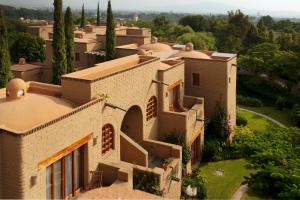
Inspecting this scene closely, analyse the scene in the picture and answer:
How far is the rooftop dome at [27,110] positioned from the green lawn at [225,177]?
13150mm

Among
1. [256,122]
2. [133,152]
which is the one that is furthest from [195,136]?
[256,122]

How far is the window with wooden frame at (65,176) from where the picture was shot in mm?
16656

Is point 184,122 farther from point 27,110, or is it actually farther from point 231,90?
point 27,110

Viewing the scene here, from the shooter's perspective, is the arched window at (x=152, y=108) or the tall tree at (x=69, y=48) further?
the tall tree at (x=69, y=48)

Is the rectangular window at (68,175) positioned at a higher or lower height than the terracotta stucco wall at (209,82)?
lower

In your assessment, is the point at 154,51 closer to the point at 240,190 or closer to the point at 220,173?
the point at 220,173

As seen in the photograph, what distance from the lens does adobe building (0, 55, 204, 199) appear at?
604 inches

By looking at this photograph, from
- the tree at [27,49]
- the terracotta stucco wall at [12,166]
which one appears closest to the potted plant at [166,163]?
the terracotta stucco wall at [12,166]

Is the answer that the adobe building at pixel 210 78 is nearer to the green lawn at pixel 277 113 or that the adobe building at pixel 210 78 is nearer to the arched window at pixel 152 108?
the arched window at pixel 152 108

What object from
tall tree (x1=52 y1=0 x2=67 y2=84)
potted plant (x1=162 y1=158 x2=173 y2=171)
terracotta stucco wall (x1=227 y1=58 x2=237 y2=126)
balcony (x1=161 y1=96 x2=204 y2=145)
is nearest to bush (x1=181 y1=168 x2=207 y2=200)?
potted plant (x1=162 y1=158 x2=173 y2=171)

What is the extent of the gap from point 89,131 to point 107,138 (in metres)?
3.09

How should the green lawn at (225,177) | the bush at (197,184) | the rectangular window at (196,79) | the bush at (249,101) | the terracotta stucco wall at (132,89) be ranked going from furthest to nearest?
the bush at (249,101) < the rectangular window at (196,79) < the green lawn at (225,177) < the bush at (197,184) < the terracotta stucco wall at (132,89)

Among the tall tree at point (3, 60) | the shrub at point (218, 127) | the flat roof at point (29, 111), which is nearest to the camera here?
the flat roof at point (29, 111)

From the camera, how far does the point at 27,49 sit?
2331 inches
